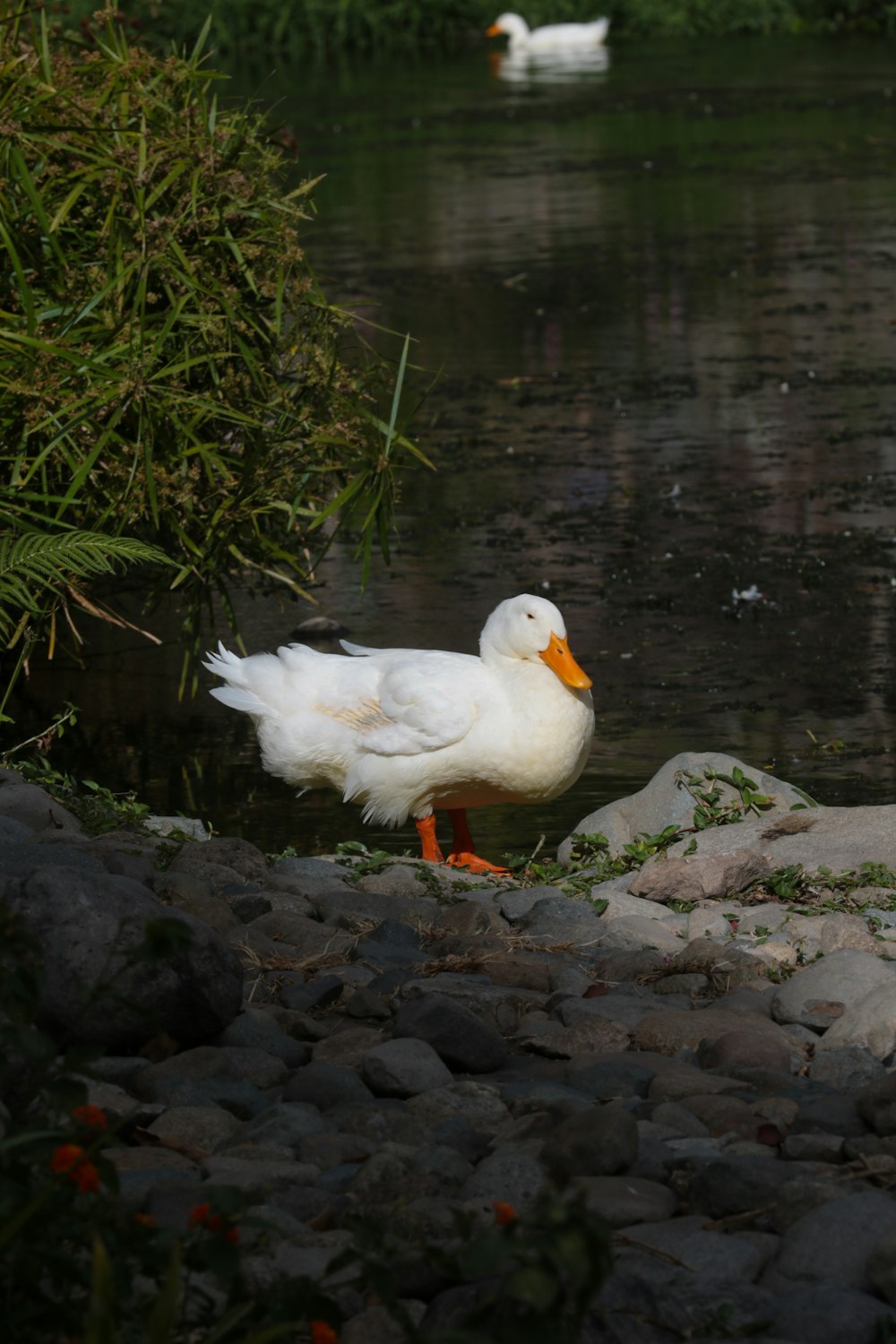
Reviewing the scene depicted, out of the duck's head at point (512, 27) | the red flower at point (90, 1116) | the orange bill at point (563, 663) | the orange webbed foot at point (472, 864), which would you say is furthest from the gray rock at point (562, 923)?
the duck's head at point (512, 27)

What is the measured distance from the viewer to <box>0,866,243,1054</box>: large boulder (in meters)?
3.43

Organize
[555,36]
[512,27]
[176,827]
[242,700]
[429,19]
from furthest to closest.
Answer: [429,19], [512,27], [555,36], [242,700], [176,827]

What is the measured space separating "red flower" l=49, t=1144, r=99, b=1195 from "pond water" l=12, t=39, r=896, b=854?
11.7 feet

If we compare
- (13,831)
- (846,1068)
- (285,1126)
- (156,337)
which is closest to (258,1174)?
(285,1126)

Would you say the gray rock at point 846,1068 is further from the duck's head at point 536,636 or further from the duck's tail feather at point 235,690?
the duck's tail feather at point 235,690

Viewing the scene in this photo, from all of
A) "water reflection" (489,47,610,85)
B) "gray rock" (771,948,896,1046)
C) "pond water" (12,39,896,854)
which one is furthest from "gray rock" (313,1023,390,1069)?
"water reflection" (489,47,610,85)

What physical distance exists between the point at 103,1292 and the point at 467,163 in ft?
64.0

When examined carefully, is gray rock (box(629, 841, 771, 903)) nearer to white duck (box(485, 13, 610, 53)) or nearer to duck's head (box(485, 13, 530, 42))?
white duck (box(485, 13, 610, 53))

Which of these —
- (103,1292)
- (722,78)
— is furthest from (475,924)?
(722,78)

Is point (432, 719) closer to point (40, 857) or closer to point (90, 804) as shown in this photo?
point (90, 804)

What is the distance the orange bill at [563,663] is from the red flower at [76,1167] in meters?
3.32

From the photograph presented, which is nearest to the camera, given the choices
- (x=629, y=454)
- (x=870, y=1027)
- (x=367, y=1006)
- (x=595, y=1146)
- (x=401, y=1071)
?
(x=595, y=1146)

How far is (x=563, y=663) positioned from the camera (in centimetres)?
556

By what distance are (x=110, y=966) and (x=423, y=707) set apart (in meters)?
2.25
